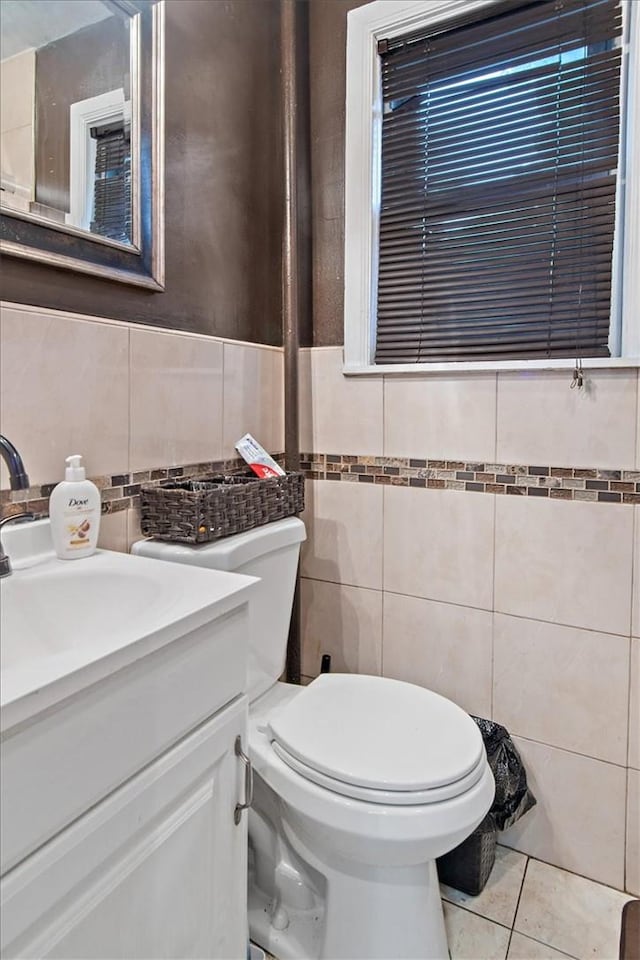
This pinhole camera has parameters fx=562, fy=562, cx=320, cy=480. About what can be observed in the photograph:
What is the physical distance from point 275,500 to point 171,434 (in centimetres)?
29

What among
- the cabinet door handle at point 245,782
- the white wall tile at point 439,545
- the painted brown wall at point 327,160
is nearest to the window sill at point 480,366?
the painted brown wall at point 327,160

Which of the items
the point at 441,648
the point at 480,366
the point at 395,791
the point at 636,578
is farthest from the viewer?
the point at 441,648

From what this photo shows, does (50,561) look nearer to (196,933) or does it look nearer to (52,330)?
(52,330)

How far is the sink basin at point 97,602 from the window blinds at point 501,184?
98 centimetres

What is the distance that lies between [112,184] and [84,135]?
0.31 feet

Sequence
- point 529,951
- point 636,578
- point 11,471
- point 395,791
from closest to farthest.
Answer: point 11,471
point 395,791
point 529,951
point 636,578

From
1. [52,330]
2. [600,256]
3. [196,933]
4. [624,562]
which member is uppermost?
[600,256]

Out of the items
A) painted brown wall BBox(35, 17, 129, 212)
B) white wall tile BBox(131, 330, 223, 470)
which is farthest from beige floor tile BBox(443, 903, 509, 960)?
painted brown wall BBox(35, 17, 129, 212)

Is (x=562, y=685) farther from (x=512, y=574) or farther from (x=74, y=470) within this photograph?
(x=74, y=470)

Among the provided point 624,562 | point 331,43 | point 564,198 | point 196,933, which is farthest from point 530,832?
point 331,43

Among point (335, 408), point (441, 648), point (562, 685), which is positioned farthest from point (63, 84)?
point (562, 685)

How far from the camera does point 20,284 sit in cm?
100

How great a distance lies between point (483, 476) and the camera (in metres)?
1.46

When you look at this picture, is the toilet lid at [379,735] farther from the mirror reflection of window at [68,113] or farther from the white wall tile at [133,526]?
the mirror reflection of window at [68,113]
